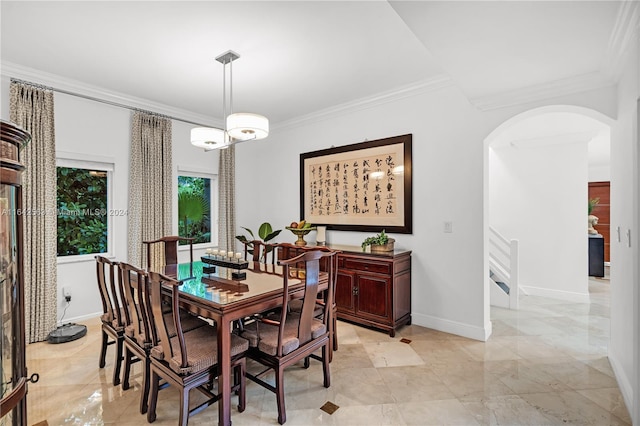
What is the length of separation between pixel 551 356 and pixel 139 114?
5.19 metres

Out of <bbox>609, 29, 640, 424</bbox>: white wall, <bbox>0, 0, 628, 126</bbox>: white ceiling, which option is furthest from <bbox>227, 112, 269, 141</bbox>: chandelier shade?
<bbox>609, 29, 640, 424</bbox>: white wall

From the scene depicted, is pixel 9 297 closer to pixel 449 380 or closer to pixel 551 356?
pixel 449 380

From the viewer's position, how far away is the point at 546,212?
4883 mm

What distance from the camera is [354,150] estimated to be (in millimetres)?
4152

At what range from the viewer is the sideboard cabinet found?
11.0 feet

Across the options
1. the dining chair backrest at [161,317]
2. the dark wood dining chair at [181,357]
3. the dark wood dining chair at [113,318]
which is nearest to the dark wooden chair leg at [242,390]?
the dark wood dining chair at [181,357]

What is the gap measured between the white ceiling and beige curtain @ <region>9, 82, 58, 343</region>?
36 cm

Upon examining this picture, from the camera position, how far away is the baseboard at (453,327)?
10.4ft

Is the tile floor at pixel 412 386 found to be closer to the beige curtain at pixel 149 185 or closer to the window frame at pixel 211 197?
the beige curtain at pixel 149 185

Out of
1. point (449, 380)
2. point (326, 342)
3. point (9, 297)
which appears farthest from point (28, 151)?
point (449, 380)

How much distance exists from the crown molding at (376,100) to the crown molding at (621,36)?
49.4 inches

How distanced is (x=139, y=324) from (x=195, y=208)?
9.04 ft

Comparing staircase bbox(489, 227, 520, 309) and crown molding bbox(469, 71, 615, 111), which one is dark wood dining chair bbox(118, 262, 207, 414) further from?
staircase bbox(489, 227, 520, 309)

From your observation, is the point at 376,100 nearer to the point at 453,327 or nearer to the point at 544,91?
the point at 544,91
